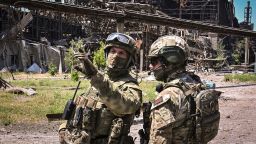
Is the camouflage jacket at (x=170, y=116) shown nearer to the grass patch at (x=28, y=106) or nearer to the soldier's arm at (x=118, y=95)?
the soldier's arm at (x=118, y=95)

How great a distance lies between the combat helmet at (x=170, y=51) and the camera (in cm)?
321

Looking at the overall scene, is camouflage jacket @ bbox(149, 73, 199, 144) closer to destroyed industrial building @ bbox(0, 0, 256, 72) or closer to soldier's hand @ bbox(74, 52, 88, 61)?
soldier's hand @ bbox(74, 52, 88, 61)

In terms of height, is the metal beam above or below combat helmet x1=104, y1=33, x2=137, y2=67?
above

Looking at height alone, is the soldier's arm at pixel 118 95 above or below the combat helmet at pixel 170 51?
below

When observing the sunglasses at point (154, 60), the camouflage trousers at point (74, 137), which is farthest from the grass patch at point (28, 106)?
the sunglasses at point (154, 60)

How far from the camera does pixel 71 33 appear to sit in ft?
156

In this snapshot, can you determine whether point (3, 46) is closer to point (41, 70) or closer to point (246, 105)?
point (41, 70)

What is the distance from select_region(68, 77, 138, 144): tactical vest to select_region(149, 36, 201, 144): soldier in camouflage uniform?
57cm

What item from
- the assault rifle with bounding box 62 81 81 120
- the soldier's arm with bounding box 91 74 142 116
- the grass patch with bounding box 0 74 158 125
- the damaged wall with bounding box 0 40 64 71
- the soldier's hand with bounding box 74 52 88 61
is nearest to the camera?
the soldier's hand with bounding box 74 52 88 61

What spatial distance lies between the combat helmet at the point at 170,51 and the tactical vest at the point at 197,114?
19 centimetres

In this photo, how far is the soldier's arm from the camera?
9.76ft

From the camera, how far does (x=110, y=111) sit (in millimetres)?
3566

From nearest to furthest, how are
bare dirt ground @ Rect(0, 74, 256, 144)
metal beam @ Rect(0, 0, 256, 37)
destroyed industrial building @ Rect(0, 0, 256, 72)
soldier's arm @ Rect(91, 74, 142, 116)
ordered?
soldier's arm @ Rect(91, 74, 142, 116)
bare dirt ground @ Rect(0, 74, 256, 144)
metal beam @ Rect(0, 0, 256, 37)
destroyed industrial building @ Rect(0, 0, 256, 72)

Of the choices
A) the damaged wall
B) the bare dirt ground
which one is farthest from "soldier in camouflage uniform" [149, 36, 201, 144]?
the damaged wall
